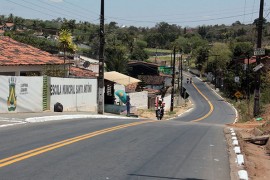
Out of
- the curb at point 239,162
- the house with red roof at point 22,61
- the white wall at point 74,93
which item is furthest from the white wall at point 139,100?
the curb at point 239,162

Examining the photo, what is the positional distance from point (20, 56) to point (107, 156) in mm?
23079

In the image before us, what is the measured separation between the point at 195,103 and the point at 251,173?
75098mm

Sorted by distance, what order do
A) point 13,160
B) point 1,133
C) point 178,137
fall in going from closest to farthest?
point 13,160, point 1,133, point 178,137

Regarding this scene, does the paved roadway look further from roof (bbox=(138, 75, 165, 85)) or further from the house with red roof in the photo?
roof (bbox=(138, 75, 165, 85))

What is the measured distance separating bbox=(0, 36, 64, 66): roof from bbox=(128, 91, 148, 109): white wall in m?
17.9

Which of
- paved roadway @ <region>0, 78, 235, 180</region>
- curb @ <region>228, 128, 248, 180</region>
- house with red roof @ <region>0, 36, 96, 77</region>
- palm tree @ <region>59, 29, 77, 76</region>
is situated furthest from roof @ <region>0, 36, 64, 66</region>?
curb @ <region>228, 128, 248, 180</region>

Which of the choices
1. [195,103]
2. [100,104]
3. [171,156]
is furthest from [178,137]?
[195,103]

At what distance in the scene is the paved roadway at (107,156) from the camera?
8656 mm

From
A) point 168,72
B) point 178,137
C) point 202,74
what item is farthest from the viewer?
point 202,74

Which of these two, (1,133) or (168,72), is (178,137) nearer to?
(1,133)

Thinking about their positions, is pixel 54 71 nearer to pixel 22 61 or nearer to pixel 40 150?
pixel 22 61

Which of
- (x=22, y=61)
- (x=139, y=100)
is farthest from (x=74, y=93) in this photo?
(x=139, y=100)

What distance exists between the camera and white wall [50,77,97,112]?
27639 millimetres

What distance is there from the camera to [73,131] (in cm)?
1576
